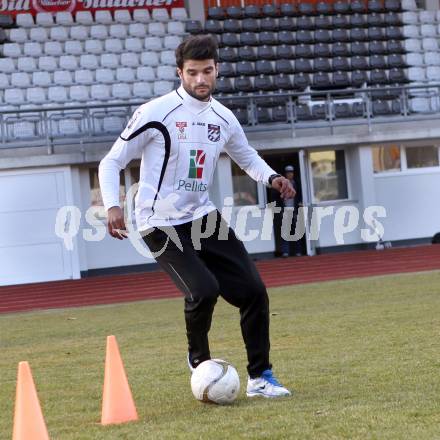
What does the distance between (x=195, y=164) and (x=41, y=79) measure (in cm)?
1979

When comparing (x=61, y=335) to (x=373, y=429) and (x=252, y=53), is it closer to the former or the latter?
(x=373, y=429)

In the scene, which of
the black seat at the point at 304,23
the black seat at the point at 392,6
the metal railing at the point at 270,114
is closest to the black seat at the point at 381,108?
the metal railing at the point at 270,114

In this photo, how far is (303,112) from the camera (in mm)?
25203

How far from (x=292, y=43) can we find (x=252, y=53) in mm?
1285

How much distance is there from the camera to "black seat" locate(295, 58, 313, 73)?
27.6 meters

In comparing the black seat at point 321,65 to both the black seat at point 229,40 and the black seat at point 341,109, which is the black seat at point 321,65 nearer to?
the black seat at point 229,40

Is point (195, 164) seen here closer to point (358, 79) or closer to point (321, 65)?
point (358, 79)

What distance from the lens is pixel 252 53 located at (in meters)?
27.7

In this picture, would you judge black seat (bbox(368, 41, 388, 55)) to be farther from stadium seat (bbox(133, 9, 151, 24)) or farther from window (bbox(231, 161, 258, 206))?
stadium seat (bbox(133, 9, 151, 24))

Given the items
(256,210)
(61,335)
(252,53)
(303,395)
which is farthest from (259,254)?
(303,395)

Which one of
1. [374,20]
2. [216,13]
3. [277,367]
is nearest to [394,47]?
[374,20]

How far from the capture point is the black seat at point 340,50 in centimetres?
2842

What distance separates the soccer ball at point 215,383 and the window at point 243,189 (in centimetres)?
1982

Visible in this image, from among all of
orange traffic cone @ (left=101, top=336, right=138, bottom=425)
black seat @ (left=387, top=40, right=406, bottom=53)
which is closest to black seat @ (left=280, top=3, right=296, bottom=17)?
black seat @ (left=387, top=40, right=406, bottom=53)
